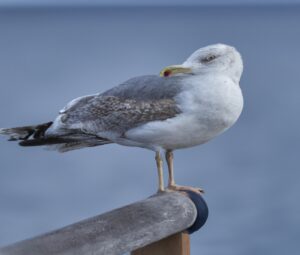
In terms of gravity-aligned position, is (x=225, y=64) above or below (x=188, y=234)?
above

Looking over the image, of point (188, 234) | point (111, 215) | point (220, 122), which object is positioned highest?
point (220, 122)

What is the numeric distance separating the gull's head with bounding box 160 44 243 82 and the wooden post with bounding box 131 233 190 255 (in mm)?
477

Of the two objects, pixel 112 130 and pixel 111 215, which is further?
pixel 112 130

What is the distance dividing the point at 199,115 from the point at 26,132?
55 cm

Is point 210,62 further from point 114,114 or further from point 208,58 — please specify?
point 114,114

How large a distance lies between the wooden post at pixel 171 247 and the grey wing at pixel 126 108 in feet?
1.16

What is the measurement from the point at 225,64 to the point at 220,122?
7.1 inches

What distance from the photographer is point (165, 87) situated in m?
2.17

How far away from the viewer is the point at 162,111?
2146 millimetres

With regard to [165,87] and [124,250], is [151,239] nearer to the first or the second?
[124,250]

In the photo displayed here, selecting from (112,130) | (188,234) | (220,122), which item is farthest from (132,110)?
(188,234)

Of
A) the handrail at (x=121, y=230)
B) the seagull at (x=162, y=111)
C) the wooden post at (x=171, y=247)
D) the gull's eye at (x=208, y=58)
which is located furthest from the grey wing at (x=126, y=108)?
the wooden post at (x=171, y=247)

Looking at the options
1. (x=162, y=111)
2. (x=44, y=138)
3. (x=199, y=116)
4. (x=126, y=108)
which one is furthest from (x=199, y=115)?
(x=44, y=138)

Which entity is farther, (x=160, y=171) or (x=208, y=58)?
(x=160, y=171)
